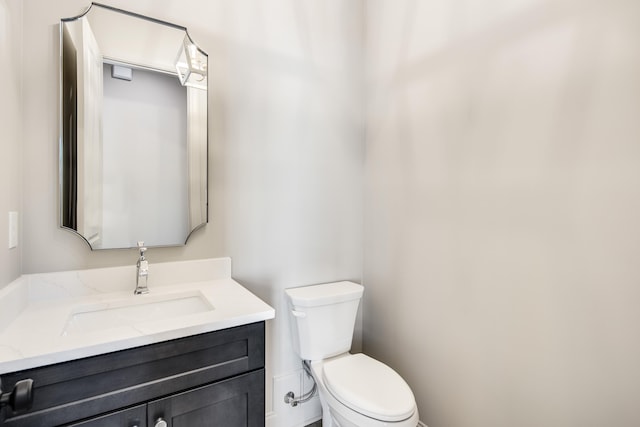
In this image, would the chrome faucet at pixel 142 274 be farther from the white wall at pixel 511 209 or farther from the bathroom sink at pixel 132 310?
the white wall at pixel 511 209

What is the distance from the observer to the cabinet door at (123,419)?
86 cm

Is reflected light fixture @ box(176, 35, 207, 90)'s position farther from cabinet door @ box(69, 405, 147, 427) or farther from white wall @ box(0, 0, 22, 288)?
cabinet door @ box(69, 405, 147, 427)

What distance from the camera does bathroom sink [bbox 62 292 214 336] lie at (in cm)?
117

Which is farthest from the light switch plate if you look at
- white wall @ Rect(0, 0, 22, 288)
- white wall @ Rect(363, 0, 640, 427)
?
white wall @ Rect(363, 0, 640, 427)

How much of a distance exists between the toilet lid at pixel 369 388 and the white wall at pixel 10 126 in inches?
51.7

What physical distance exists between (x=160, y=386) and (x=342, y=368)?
88 centimetres

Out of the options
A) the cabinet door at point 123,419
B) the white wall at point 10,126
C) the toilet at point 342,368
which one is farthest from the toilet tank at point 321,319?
the white wall at point 10,126

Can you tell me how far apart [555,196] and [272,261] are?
4.35ft


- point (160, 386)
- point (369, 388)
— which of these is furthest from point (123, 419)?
point (369, 388)

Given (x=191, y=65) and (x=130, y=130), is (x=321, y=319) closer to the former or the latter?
(x=130, y=130)

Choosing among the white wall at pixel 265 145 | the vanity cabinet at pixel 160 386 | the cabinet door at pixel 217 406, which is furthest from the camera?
the white wall at pixel 265 145

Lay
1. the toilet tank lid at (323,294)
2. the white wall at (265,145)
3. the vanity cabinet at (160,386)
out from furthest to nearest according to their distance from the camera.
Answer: the toilet tank lid at (323,294)
the white wall at (265,145)
the vanity cabinet at (160,386)

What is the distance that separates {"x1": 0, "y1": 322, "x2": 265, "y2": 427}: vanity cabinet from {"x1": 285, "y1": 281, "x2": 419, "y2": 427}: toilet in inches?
15.5

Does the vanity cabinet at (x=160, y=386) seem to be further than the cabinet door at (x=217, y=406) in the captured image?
No
